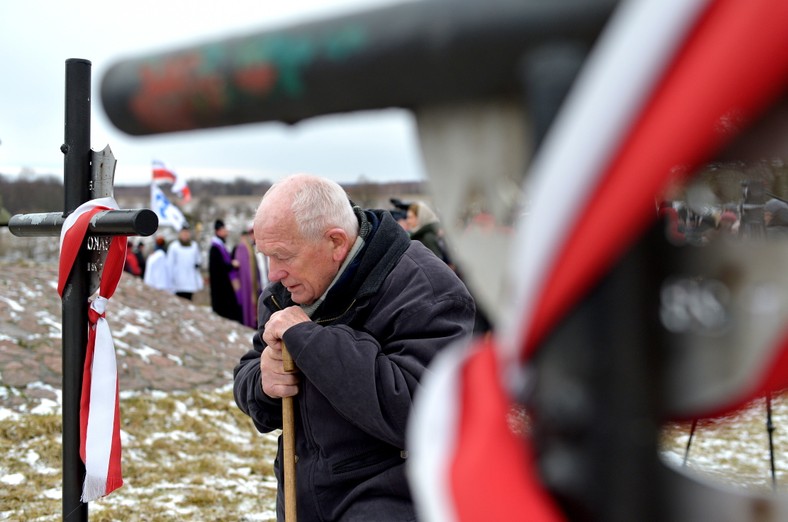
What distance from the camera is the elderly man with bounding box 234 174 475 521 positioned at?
217 centimetres

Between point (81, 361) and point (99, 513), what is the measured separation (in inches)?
88.0

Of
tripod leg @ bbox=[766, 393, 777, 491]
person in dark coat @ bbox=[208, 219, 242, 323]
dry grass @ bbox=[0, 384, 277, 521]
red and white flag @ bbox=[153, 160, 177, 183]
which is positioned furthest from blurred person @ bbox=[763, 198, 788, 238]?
red and white flag @ bbox=[153, 160, 177, 183]

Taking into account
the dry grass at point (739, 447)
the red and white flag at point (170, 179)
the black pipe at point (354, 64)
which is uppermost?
the red and white flag at point (170, 179)

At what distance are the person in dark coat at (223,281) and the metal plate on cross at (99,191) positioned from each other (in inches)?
294

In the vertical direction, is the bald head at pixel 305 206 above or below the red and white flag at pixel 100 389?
above

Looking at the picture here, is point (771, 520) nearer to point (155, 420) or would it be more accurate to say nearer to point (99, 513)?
point (99, 513)

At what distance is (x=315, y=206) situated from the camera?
2363mm

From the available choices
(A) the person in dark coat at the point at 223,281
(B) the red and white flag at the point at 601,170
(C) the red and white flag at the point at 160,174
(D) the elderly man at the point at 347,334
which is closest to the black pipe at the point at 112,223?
(D) the elderly man at the point at 347,334

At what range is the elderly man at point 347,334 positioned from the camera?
2.17m

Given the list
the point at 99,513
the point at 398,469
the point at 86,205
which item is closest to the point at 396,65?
the point at 398,469

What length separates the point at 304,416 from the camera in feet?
7.76

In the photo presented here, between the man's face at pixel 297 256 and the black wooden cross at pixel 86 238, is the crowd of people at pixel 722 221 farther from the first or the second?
the black wooden cross at pixel 86 238

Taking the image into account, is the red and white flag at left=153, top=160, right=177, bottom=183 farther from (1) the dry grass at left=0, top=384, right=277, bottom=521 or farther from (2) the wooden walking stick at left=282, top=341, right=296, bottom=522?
(2) the wooden walking stick at left=282, top=341, right=296, bottom=522

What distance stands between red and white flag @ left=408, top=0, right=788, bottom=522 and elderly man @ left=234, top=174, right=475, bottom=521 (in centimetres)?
161
